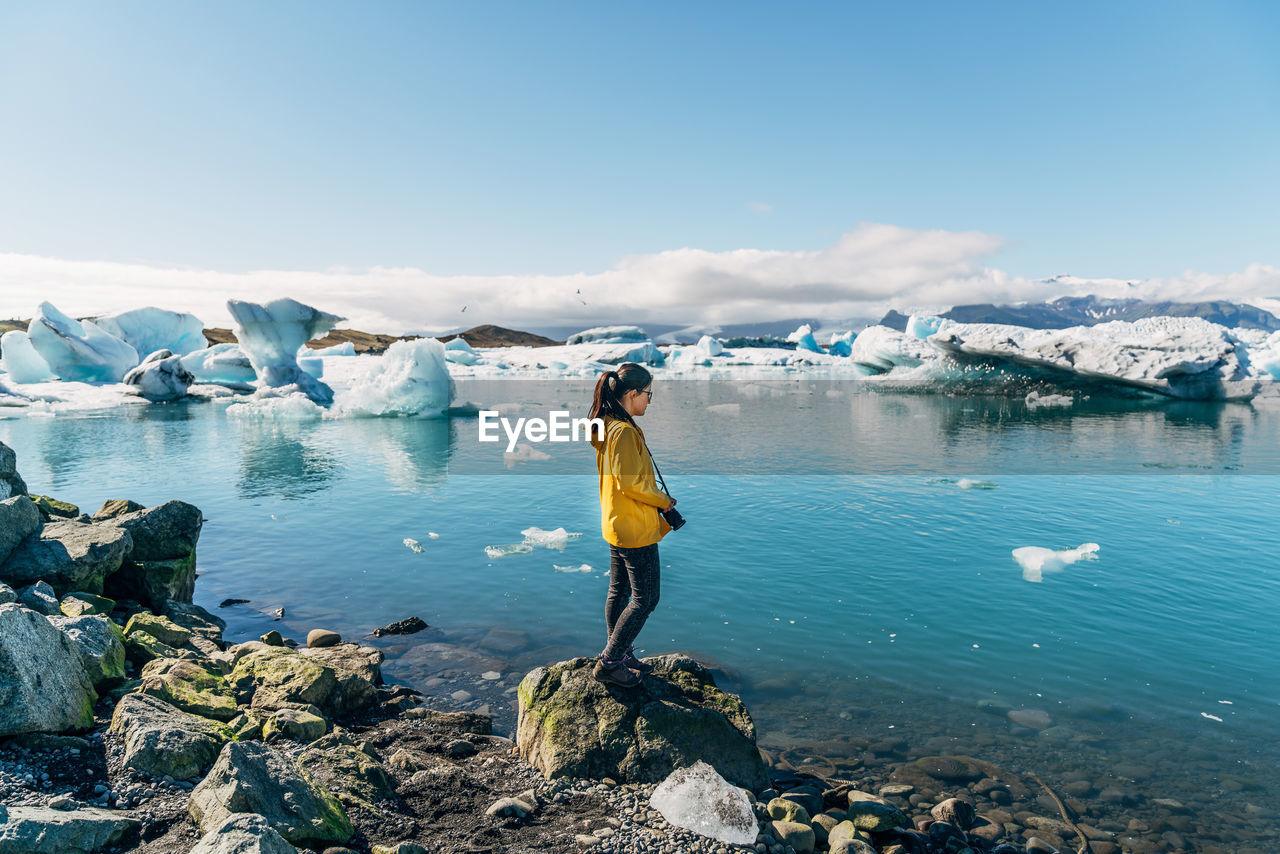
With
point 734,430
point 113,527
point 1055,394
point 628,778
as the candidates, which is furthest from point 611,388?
point 1055,394

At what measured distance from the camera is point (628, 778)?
498 cm

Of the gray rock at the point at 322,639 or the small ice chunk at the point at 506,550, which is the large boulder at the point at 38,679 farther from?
the small ice chunk at the point at 506,550

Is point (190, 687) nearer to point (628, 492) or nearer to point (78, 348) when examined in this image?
point (628, 492)

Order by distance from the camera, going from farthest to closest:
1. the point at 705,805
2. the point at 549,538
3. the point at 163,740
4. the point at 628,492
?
the point at 549,538, the point at 628,492, the point at 705,805, the point at 163,740

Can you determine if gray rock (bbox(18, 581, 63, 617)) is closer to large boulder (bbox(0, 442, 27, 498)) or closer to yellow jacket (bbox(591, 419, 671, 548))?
large boulder (bbox(0, 442, 27, 498))

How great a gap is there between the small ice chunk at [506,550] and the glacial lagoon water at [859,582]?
0.28 meters

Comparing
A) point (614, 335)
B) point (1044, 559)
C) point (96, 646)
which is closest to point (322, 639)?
point (96, 646)

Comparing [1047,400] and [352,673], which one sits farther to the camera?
[1047,400]

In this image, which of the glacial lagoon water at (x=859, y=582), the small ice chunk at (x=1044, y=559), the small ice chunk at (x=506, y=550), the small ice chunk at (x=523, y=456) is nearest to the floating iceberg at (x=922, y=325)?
the glacial lagoon water at (x=859, y=582)

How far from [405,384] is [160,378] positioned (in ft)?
71.8

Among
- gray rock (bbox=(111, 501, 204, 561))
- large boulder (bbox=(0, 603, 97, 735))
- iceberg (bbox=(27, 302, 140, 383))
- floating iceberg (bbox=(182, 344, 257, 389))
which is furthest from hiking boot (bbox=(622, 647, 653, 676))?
iceberg (bbox=(27, 302, 140, 383))

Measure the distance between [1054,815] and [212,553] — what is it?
13.8 metres

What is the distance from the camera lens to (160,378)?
4525cm

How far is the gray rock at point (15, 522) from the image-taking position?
7.70 m
